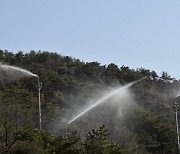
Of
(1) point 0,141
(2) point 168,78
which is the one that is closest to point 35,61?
(2) point 168,78

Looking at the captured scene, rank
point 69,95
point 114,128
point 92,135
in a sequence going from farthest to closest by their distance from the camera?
point 69,95 < point 114,128 < point 92,135

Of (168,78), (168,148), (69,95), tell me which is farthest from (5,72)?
(168,78)

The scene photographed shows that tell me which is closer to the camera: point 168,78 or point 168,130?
point 168,130

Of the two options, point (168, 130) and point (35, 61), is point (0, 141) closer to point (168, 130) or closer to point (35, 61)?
point (168, 130)

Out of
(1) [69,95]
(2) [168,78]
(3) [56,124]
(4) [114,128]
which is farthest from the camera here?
(2) [168,78]

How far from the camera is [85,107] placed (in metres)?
59.0

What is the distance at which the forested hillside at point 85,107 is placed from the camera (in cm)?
2777

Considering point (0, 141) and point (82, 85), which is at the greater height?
point (82, 85)

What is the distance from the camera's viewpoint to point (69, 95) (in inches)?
2338

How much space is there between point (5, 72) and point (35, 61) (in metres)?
16.1

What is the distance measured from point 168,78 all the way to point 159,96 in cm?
1437

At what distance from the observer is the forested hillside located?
2777 cm

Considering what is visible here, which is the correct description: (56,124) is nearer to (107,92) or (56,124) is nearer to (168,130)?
(168,130)

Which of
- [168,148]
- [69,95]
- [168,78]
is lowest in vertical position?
[168,148]
